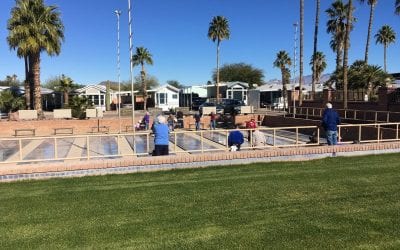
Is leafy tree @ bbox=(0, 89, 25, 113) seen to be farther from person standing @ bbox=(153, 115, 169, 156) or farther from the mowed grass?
the mowed grass

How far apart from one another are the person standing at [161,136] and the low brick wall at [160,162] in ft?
1.96

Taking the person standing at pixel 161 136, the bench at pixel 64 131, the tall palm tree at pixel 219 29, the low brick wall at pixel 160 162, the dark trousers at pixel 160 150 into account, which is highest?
the tall palm tree at pixel 219 29

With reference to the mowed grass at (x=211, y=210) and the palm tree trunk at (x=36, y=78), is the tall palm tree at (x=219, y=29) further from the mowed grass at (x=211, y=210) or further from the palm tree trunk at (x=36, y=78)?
the mowed grass at (x=211, y=210)

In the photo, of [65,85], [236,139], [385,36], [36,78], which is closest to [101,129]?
[36,78]

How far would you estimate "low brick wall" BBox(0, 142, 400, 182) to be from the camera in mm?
9352

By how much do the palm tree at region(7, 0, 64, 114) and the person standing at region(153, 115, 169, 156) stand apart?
20.0 metres

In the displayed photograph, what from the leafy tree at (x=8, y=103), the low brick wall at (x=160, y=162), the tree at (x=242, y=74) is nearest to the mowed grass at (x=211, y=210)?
the low brick wall at (x=160, y=162)

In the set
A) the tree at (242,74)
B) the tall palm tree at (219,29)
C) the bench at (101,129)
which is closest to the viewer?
the bench at (101,129)

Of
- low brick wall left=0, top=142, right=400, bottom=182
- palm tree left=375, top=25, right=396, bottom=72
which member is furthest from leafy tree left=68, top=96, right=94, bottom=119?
palm tree left=375, top=25, right=396, bottom=72

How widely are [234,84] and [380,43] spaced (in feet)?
68.4

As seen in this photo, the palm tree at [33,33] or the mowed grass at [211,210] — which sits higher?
the palm tree at [33,33]

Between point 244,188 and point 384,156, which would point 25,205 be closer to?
point 244,188

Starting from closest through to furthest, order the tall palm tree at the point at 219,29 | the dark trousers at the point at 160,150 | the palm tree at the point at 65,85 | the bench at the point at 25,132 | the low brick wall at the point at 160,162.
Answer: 1. the low brick wall at the point at 160,162
2. the dark trousers at the point at 160,150
3. the bench at the point at 25,132
4. the palm tree at the point at 65,85
5. the tall palm tree at the point at 219,29

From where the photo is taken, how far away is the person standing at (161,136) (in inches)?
416
